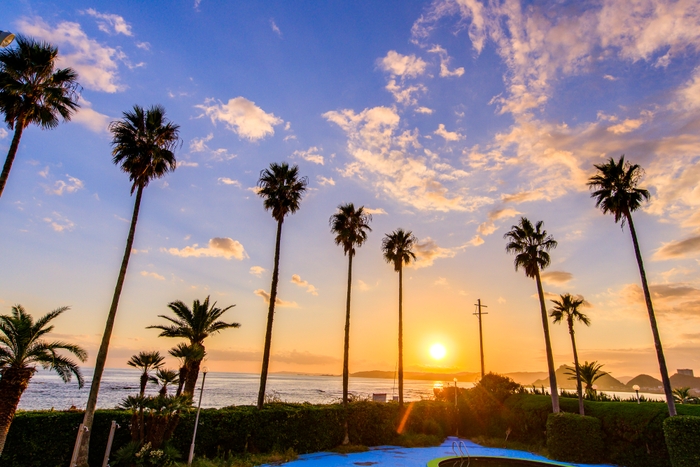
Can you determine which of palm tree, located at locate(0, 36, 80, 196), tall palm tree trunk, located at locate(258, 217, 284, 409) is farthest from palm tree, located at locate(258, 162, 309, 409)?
palm tree, located at locate(0, 36, 80, 196)

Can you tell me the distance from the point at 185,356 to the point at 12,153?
12842 mm

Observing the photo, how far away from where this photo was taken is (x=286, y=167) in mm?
25625

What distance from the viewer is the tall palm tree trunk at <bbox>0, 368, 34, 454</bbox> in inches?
556

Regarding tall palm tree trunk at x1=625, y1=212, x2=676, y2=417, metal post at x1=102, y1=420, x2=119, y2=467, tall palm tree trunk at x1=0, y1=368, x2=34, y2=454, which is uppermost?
tall palm tree trunk at x1=625, y1=212, x2=676, y2=417

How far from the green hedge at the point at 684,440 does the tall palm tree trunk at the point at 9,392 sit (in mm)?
25767

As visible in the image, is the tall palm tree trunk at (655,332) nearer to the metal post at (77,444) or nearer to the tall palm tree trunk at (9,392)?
the metal post at (77,444)

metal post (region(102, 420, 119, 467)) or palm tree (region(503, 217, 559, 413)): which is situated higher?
palm tree (region(503, 217, 559, 413))

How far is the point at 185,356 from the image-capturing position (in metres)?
22.2

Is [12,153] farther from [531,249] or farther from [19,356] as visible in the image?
[531,249]

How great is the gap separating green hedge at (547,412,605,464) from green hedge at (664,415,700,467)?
191 inches

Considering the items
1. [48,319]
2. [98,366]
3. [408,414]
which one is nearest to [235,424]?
[98,366]

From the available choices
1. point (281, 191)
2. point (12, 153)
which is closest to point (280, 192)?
point (281, 191)

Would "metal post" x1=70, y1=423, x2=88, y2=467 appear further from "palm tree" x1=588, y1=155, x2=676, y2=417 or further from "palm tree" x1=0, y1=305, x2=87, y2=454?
"palm tree" x1=588, y1=155, x2=676, y2=417

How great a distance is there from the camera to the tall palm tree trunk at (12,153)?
14477 mm
